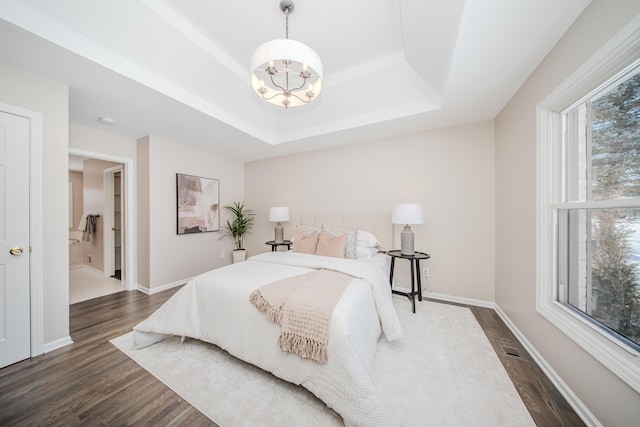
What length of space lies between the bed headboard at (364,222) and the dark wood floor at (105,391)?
1.58 meters

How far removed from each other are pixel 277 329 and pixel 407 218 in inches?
78.3

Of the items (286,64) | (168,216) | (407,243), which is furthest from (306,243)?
(168,216)

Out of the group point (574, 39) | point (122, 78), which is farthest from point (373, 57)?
point (122, 78)

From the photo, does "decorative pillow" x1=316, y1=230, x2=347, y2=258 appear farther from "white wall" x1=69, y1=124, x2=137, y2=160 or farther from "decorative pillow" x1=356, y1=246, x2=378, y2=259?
"white wall" x1=69, y1=124, x2=137, y2=160

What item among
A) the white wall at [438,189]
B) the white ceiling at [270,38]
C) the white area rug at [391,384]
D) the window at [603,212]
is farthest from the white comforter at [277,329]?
the white ceiling at [270,38]

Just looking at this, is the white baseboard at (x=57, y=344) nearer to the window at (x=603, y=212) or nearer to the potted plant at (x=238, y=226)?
the potted plant at (x=238, y=226)

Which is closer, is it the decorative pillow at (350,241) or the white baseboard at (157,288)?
the decorative pillow at (350,241)

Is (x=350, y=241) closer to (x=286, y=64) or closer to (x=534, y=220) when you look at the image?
(x=534, y=220)

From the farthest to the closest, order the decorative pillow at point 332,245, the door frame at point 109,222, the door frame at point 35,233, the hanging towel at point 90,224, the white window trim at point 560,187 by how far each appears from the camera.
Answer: the hanging towel at point 90,224, the door frame at point 109,222, the decorative pillow at point 332,245, the door frame at point 35,233, the white window trim at point 560,187

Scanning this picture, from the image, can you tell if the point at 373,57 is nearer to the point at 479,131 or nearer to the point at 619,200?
the point at 479,131

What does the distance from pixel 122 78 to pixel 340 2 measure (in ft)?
6.69

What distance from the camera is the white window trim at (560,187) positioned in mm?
1066

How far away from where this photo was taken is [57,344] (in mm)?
1947

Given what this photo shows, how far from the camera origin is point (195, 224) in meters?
3.86
